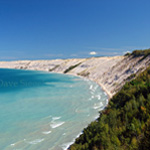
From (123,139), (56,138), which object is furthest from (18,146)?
(123,139)

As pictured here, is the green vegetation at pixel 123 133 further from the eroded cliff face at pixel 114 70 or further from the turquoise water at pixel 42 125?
the eroded cliff face at pixel 114 70

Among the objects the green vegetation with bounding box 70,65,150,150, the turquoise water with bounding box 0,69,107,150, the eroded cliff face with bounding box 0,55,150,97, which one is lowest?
the green vegetation with bounding box 70,65,150,150

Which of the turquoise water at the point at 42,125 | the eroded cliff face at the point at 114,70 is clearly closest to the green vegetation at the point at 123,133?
the turquoise water at the point at 42,125

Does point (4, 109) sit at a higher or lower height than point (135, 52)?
lower

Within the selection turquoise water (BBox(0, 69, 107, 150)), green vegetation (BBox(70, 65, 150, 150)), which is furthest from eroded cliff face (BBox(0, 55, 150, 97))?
green vegetation (BBox(70, 65, 150, 150))

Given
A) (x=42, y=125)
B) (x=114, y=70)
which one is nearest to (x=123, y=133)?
(x=42, y=125)

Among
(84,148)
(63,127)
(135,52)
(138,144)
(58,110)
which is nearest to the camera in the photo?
(138,144)

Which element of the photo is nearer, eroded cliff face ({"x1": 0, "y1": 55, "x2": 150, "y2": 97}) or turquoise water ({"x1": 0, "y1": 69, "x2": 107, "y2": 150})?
turquoise water ({"x1": 0, "y1": 69, "x2": 107, "y2": 150})

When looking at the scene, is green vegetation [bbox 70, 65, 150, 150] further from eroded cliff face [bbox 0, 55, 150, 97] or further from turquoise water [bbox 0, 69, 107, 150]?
eroded cliff face [bbox 0, 55, 150, 97]

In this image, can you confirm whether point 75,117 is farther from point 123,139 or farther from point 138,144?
point 138,144

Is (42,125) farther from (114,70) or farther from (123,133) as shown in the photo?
(114,70)

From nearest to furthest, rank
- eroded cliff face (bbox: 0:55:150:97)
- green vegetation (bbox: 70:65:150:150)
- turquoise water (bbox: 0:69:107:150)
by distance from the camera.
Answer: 1. green vegetation (bbox: 70:65:150:150)
2. turquoise water (bbox: 0:69:107:150)
3. eroded cliff face (bbox: 0:55:150:97)
